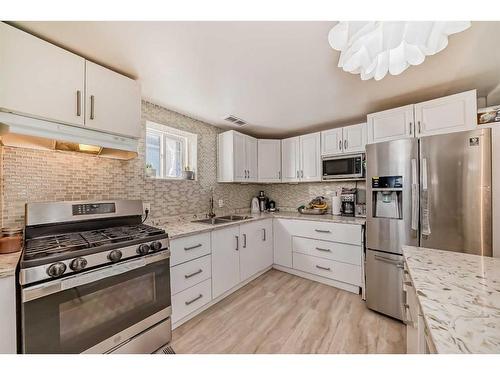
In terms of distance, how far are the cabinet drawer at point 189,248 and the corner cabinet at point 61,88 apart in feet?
3.25

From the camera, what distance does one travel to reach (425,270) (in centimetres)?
92

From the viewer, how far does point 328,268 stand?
248 centimetres

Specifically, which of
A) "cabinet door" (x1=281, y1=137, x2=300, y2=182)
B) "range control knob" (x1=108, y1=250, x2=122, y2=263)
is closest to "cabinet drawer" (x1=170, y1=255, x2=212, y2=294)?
"range control knob" (x1=108, y1=250, x2=122, y2=263)

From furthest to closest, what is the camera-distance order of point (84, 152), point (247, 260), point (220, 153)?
point (220, 153) < point (247, 260) < point (84, 152)

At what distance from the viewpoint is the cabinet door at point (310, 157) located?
9.61 ft

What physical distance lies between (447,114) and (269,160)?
7.01 ft

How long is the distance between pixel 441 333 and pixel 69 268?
5.20 ft

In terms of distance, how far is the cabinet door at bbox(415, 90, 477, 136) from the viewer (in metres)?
1.68

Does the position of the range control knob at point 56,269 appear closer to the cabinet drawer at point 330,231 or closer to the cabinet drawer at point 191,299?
the cabinet drawer at point 191,299

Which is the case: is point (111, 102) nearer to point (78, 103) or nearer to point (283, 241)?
point (78, 103)

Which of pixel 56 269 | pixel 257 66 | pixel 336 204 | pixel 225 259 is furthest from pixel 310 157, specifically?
pixel 56 269

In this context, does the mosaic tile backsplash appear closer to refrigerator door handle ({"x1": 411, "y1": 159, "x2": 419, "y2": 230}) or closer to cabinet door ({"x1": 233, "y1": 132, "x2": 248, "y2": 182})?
cabinet door ({"x1": 233, "y1": 132, "x2": 248, "y2": 182})

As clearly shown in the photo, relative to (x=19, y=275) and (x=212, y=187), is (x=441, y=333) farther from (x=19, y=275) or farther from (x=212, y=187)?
(x=212, y=187)
